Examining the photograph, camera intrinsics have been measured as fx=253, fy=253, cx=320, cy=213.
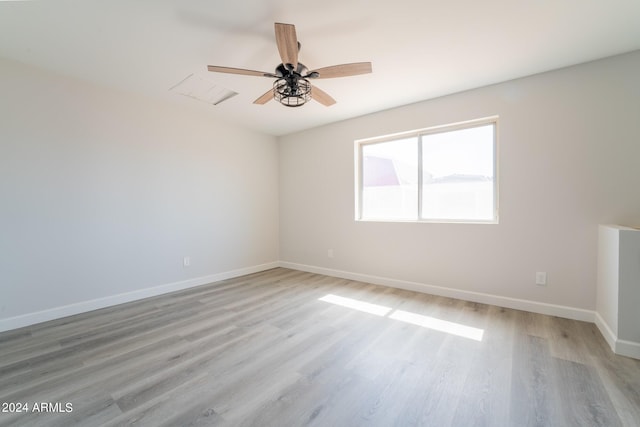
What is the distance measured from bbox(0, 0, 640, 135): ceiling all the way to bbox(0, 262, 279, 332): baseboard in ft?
8.10

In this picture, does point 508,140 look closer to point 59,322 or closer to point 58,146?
point 58,146

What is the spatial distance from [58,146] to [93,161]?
30 centimetres

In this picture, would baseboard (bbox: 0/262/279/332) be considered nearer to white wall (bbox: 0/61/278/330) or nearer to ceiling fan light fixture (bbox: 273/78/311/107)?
white wall (bbox: 0/61/278/330)

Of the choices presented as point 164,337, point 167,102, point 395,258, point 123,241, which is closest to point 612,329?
point 395,258

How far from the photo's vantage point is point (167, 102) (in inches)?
134

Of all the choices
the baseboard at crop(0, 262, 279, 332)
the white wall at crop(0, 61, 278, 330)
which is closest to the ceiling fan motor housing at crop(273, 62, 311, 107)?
the white wall at crop(0, 61, 278, 330)

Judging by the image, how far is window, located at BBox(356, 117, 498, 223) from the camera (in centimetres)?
306

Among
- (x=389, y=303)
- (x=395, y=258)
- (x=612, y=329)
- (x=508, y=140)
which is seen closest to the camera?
(x=612, y=329)

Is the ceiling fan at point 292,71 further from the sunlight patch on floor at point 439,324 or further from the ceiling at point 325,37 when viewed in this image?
the sunlight patch on floor at point 439,324

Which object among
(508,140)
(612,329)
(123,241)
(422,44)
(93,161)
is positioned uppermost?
(422,44)

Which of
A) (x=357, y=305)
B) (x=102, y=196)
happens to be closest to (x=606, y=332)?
(x=357, y=305)

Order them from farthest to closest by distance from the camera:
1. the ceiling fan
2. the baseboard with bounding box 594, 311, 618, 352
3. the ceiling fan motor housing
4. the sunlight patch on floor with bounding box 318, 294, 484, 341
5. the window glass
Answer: the window glass, the sunlight patch on floor with bounding box 318, 294, 484, 341, the ceiling fan motor housing, the baseboard with bounding box 594, 311, 618, 352, the ceiling fan

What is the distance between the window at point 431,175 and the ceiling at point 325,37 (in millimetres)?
672

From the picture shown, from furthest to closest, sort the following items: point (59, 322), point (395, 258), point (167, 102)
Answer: point (395, 258), point (167, 102), point (59, 322)
